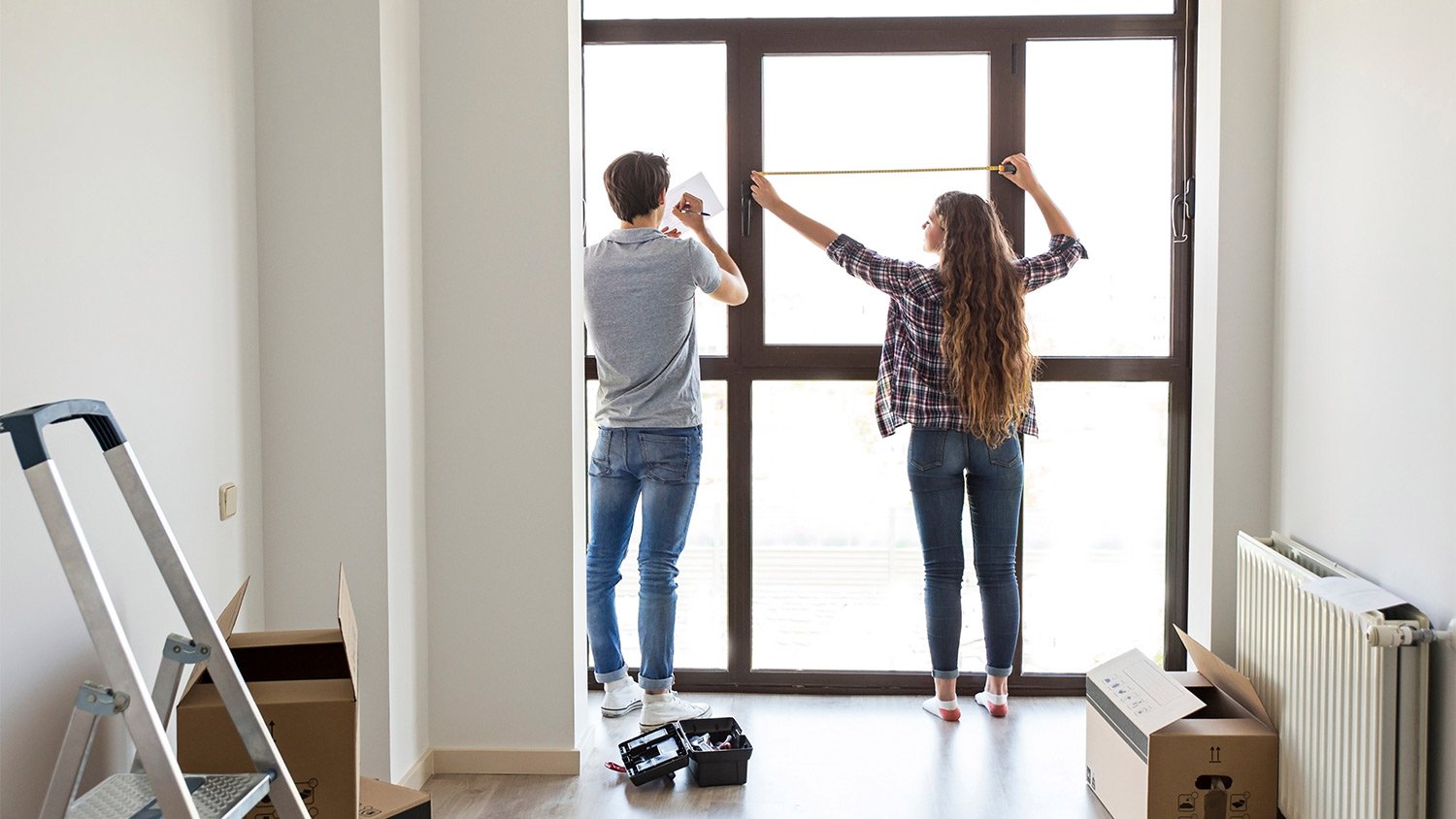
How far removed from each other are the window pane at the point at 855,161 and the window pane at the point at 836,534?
228 mm

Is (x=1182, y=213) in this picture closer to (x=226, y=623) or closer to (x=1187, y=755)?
(x=1187, y=755)

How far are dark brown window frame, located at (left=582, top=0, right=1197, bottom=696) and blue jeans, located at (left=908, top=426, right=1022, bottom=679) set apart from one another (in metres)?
0.27

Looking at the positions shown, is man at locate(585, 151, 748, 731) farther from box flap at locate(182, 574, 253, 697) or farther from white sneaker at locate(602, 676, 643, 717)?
box flap at locate(182, 574, 253, 697)

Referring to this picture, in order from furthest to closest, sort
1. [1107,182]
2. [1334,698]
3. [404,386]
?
[1107,182] < [404,386] < [1334,698]

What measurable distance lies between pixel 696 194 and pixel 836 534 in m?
1.09

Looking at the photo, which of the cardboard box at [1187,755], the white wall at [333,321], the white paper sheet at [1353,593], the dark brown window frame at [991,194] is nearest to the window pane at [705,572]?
the dark brown window frame at [991,194]

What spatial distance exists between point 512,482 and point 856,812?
114 cm

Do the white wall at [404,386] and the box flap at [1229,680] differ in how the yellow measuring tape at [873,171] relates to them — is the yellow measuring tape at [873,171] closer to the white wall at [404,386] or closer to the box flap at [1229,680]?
the white wall at [404,386]

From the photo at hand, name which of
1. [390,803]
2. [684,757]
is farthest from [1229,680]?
[390,803]

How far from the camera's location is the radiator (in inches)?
76.3

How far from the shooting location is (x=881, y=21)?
3139 millimetres

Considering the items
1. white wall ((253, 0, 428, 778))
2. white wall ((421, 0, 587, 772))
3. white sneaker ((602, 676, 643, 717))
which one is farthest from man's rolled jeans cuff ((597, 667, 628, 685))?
white wall ((253, 0, 428, 778))

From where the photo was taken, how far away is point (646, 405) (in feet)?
9.31

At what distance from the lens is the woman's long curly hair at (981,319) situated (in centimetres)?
283
